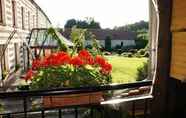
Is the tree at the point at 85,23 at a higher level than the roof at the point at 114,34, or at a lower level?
higher

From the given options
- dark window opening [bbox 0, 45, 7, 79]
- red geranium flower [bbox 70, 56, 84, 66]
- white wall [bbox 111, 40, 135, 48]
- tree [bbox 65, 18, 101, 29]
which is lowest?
dark window opening [bbox 0, 45, 7, 79]

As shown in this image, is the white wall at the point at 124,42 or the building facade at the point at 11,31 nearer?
the building facade at the point at 11,31

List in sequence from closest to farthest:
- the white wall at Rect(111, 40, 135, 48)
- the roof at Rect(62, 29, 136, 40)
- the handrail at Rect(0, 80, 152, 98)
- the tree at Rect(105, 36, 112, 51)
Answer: the handrail at Rect(0, 80, 152, 98), the tree at Rect(105, 36, 112, 51), the roof at Rect(62, 29, 136, 40), the white wall at Rect(111, 40, 135, 48)

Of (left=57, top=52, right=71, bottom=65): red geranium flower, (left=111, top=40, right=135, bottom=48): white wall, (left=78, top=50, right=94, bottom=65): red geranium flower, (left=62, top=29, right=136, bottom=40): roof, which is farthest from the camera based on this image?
(left=111, top=40, right=135, bottom=48): white wall

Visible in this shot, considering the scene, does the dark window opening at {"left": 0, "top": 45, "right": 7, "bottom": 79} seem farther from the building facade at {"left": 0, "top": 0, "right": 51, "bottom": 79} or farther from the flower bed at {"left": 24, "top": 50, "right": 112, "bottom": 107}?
the flower bed at {"left": 24, "top": 50, "right": 112, "bottom": 107}

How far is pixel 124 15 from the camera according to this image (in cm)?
5584

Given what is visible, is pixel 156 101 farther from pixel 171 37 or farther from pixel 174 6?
pixel 174 6

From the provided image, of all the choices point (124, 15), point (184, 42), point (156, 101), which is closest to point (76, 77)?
point (156, 101)

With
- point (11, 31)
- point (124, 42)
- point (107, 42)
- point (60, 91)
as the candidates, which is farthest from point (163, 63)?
point (124, 42)

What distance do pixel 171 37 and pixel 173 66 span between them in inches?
5.9

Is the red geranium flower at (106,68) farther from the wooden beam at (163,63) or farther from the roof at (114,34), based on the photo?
the roof at (114,34)

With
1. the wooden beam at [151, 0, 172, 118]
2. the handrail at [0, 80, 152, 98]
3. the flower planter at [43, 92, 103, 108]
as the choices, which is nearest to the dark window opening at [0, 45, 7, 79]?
the flower planter at [43, 92, 103, 108]

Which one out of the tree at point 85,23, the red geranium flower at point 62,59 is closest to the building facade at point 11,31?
the red geranium flower at point 62,59

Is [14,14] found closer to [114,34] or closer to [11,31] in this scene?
[11,31]
